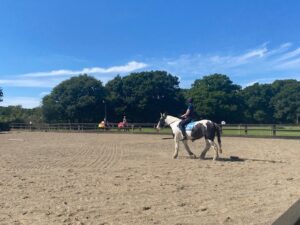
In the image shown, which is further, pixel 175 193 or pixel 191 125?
pixel 191 125

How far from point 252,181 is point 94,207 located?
401 cm

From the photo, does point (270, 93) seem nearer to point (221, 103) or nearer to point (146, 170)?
point (221, 103)

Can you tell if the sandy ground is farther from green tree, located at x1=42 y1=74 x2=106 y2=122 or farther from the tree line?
green tree, located at x1=42 y1=74 x2=106 y2=122

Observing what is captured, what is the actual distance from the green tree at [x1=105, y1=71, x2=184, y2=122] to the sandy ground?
58.4 m

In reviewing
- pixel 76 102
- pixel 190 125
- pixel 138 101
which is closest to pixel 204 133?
pixel 190 125

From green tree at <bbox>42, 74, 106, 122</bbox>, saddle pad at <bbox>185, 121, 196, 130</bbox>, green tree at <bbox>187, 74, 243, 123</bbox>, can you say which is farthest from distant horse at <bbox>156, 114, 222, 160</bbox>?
green tree at <bbox>187, 74, 243, 123</bbox>

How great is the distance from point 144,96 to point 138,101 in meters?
1.51

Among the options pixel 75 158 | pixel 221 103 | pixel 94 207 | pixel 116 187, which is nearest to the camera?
pixel 94 207

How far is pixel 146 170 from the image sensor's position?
10078 millimetres

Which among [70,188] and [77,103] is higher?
[77,103]

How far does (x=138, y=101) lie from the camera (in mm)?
71375

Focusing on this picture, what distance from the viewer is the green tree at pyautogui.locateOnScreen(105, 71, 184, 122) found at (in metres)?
70.1

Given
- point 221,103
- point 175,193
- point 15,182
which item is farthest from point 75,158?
point 221,103

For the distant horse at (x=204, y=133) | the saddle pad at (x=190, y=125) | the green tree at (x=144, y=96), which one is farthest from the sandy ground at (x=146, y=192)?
the green tree at (x=144, y=96)
